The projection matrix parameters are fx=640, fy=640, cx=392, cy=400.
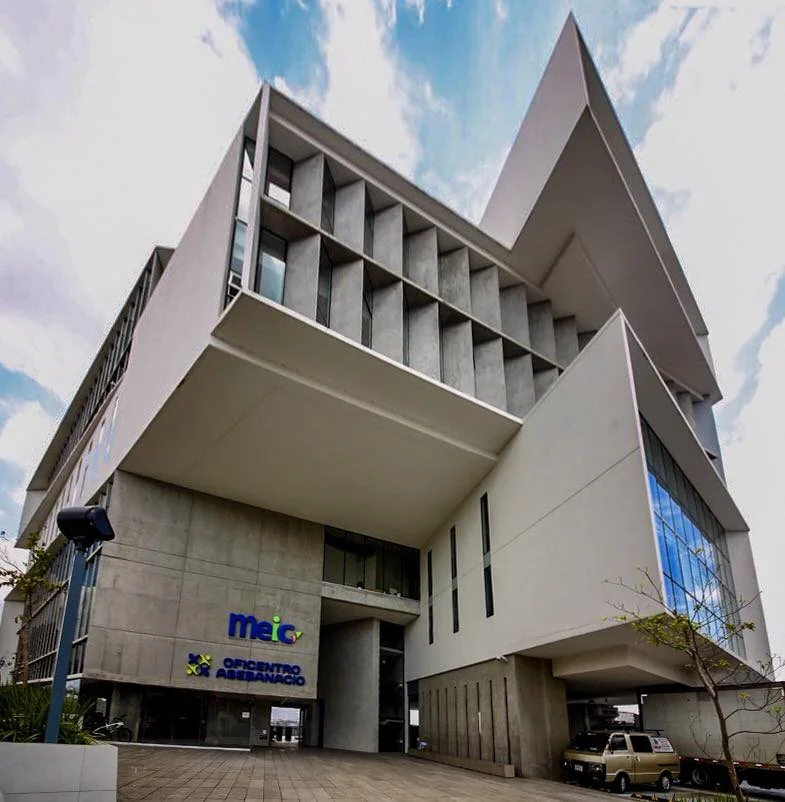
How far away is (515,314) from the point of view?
2414cm

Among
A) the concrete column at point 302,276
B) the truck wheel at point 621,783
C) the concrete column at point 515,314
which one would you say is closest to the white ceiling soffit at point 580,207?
the concrete column at point 515,314

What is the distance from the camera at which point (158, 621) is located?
2059cm

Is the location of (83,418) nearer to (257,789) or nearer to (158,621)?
(158,621)

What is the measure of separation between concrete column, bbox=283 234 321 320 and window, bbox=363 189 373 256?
238cm

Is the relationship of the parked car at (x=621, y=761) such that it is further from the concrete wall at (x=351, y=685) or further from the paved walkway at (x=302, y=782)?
the concrete wall at (x=351, y=685)

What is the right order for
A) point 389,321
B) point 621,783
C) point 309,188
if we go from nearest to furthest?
point 621,783 < point 309,188 < point 389,321

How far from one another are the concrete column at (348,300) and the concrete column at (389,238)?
1.36 meters

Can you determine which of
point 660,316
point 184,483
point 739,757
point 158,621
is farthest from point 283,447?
point 660,316

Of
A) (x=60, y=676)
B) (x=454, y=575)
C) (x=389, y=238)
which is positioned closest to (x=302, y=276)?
(x=389, y=238)

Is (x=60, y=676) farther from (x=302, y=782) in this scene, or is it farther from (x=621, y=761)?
(x=621, y=761)

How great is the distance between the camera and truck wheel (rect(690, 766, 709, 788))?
1641 cm

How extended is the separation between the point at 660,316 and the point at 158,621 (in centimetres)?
2269

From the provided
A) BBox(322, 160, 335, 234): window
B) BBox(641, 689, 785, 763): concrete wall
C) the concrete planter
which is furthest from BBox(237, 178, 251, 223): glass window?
BBox(641, 689, 785, 763): concrete wall

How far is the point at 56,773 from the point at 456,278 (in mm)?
19099
